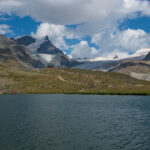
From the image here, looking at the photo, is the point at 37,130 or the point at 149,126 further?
the point at 149,126

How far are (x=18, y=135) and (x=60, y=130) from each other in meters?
12.3

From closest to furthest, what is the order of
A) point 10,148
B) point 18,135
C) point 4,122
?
point 10,148 → point 18,135 → point 4,122

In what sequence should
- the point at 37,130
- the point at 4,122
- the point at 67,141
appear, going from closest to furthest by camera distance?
the point at 67,141 → the point at 37,130 → the point at 4,122

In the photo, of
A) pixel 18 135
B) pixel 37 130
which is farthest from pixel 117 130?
pixel 18 135

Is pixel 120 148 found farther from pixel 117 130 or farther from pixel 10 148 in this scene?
pixel 10 148

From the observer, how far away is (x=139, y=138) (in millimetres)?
58500

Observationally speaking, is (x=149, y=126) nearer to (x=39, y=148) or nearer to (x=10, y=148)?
(x=39, y=148)

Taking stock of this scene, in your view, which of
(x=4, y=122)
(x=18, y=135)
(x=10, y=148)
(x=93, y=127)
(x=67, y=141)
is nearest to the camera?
(x=10, y=148)

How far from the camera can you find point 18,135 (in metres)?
61.2

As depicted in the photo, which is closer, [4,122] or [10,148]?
[10,148]

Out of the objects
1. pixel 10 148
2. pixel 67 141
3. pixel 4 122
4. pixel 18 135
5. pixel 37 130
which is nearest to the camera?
pixel 10 148

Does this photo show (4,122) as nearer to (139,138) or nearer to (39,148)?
(39,148)

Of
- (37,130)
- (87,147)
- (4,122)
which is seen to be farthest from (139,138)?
(4,122)

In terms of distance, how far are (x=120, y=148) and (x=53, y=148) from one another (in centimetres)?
1427
